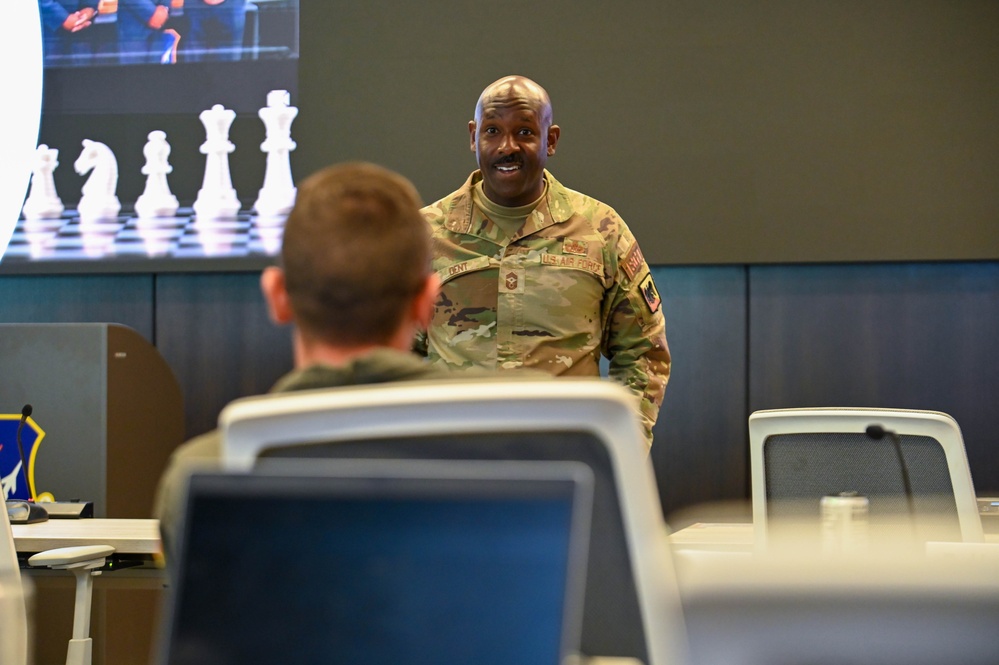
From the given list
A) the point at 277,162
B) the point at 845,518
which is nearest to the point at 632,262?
the point at 845,518

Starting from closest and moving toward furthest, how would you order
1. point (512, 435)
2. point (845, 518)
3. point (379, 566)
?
point (379, 566) → point (512, 435) → point (845, 518)

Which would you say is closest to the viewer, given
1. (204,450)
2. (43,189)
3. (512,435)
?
(512,435)

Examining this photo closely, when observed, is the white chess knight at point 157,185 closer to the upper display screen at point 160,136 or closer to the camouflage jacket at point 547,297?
the upper display screen at point 160,136

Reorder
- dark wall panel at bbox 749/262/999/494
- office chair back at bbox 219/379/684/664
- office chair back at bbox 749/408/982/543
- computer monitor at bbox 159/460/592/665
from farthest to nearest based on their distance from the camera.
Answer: dark wall panel at bbox 749/262/999/494, office chair back at bbox 749/408/982/543, office chair back at bbox 219/379/684/664, computer monitor at bbox 159/460/592/665

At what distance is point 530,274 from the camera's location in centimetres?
269

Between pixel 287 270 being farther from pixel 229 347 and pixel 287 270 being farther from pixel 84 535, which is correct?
pixel 229 347

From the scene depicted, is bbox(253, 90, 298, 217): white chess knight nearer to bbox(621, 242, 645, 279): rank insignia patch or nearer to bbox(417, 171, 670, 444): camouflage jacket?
bbox(417, 171, 670, 444): camouflage jacket

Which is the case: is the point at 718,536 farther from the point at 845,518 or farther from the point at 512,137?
the point at 512,137

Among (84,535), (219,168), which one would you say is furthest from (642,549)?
(219,168)

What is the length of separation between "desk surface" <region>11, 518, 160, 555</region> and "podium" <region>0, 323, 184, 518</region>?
0.66m

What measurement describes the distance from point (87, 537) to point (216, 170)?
202 cm

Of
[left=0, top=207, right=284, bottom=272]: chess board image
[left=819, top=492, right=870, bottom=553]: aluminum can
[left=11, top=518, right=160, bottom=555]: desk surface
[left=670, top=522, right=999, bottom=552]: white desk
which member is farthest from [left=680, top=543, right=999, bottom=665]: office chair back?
[left=0, top=207, right=284, bottom=272]: chess board image

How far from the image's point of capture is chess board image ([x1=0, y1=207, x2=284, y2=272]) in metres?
4.16

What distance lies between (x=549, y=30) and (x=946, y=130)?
1.41 m
